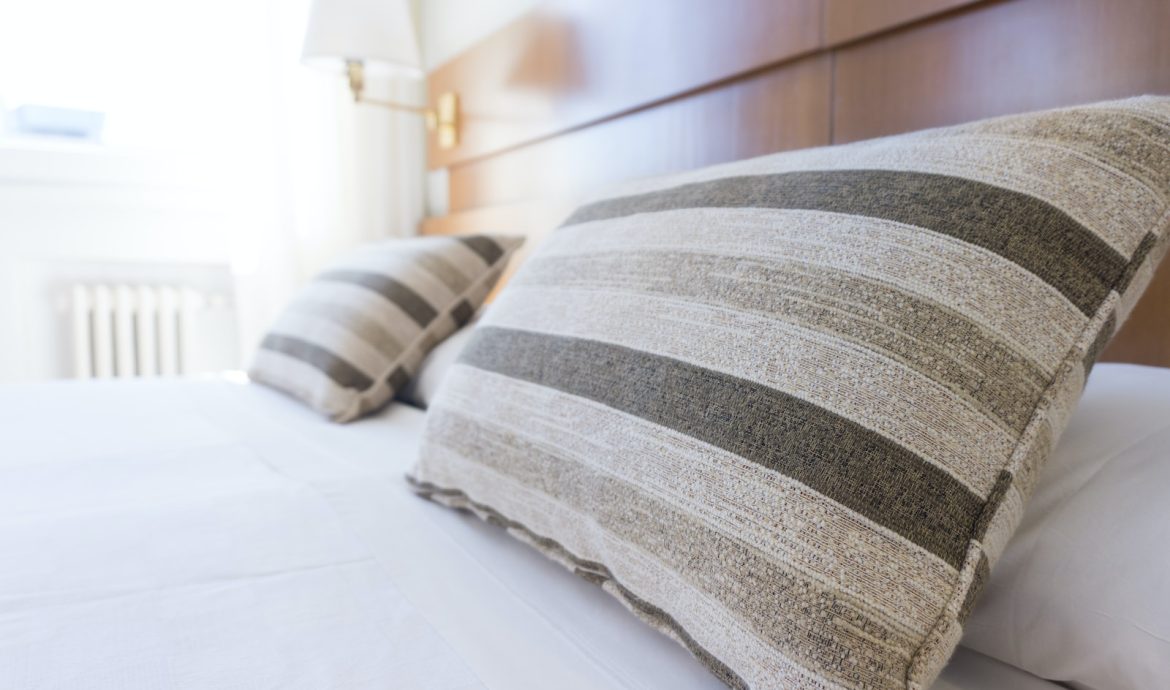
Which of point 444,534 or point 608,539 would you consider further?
point 444,534

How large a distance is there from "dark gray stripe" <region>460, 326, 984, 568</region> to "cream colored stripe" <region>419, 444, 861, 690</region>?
0.08m

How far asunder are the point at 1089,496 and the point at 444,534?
0.49 metres

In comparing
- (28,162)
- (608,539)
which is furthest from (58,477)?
(28,162)

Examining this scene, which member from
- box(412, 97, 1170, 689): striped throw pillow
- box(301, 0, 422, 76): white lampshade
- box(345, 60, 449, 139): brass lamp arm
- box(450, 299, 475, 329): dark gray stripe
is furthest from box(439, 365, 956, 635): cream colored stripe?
box(345, 60, 449, 139): brass lamp arm

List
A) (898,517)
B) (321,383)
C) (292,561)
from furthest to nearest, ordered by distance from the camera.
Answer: (321,383) → (292,561) → (898,517)

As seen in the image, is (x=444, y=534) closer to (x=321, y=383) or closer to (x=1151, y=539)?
(x=1151, y=539)

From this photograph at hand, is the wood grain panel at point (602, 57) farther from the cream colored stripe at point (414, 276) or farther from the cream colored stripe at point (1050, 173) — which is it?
the cream colored stripe at point (1050, 173)

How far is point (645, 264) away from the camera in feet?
1.97

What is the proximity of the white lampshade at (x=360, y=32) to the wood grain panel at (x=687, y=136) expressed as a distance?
0.39m

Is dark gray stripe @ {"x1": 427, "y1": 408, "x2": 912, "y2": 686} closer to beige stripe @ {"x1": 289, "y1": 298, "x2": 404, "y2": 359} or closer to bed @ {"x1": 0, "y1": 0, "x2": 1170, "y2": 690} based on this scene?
bed @ {"x1": 0, "y1": 0, "x2": 1170, "y2": 690}

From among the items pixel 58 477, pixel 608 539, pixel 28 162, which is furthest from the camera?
pixel 28 162

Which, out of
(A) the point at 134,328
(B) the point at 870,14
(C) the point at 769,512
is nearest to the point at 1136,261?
(C) the point at 769,512

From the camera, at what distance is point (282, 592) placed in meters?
0.56

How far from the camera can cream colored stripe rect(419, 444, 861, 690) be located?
0.40m
